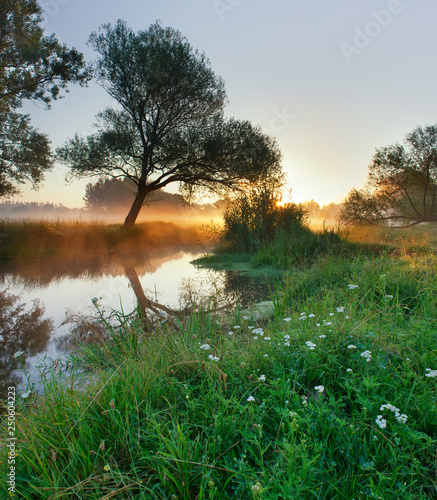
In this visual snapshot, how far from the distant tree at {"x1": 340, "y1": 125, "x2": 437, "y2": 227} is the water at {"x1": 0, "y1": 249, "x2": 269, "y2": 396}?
1425cm

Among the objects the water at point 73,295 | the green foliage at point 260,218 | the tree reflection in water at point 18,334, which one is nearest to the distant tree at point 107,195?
the green foliage at point 260,218

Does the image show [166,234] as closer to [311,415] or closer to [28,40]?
[28,40]

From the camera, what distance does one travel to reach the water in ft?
12.5

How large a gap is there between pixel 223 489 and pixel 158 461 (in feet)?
1.11

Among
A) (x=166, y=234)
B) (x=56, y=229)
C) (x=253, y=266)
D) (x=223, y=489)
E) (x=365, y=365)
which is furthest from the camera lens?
(x=166, y=234)

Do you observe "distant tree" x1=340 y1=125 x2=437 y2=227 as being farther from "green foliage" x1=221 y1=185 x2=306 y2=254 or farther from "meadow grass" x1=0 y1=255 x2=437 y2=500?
"meadow grass" x1=0 y1=255 x2=437 y2=500

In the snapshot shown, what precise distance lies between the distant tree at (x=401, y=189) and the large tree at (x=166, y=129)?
5639 mm

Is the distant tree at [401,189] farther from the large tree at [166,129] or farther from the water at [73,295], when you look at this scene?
the water at [73,295]

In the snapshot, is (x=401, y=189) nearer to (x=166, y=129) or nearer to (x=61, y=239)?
(x=166, y=129)

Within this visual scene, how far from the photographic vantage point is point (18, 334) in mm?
4457

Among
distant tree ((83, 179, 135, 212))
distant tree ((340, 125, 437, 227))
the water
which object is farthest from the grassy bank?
distant tree ((83, 179, 135, 212))

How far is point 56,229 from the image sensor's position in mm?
15375

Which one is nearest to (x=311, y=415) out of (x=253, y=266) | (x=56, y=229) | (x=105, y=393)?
(x=105, y=393)

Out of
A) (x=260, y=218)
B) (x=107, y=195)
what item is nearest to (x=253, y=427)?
(x=260, y=218)
